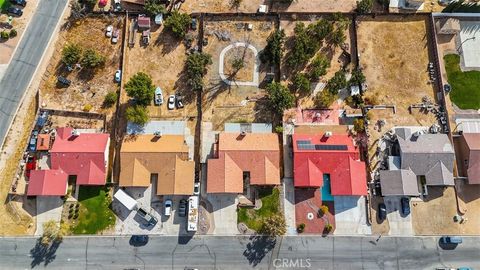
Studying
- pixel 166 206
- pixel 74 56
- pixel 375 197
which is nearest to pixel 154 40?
pixel 74 56

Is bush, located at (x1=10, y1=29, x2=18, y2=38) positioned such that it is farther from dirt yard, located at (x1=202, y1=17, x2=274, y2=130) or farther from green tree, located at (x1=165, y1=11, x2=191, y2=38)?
dirt yard, located at (x1=202, y1=17, x2=274, y2=130)

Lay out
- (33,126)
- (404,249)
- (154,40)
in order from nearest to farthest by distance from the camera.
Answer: (404,249) → (33,126) → (154,40)

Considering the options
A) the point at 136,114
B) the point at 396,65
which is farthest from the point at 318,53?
the point at 136,114

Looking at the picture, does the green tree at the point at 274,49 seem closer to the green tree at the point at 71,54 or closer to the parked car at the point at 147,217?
the green tree at the point at 71,54

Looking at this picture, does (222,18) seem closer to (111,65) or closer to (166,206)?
(111,65)

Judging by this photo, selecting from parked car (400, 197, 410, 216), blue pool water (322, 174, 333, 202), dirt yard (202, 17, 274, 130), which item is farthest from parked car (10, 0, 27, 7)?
parked car (400, 197, 410, 216)

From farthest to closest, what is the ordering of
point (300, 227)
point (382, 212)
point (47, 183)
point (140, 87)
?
point (140, 87)
point (382, 212)
point (300, 227)
point (47, 183)

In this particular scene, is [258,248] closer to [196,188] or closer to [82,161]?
[196,188]
